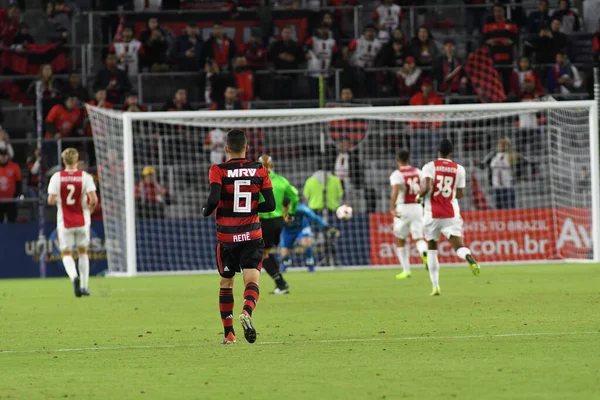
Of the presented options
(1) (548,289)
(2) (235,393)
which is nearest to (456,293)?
(1) (548,289)

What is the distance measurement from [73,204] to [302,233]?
7.31m

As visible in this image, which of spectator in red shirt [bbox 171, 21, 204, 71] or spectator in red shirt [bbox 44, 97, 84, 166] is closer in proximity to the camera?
spectator in red shirt [bbox 44, 97, 84, 166]

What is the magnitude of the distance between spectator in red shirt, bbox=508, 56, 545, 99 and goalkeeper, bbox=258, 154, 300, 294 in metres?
10.8

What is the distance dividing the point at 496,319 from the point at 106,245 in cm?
1425

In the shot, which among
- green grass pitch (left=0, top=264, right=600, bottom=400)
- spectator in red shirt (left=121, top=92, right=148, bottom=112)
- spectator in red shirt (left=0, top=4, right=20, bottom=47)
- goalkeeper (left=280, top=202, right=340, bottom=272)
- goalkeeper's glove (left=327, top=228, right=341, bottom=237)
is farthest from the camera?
spectator in red shirt (left=0, top=4, right=20, bottom=47)

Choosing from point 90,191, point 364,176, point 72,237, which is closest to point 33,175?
point 364,176

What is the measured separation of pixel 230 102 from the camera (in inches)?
1062

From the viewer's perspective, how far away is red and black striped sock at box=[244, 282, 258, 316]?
10539 mm

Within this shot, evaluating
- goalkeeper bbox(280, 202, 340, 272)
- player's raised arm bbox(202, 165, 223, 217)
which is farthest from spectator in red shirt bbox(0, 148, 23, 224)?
player's raised arm bbox(202, 165, 223, 217)

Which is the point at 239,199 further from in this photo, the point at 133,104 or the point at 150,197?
the point at 133,104

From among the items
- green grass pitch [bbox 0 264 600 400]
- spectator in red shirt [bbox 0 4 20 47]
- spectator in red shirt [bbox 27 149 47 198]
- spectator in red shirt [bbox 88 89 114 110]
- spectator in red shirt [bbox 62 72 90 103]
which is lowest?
green grass pitch [bbox 0 264 600 400]

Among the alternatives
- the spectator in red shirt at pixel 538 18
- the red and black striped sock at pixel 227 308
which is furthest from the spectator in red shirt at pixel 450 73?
the red and black striped sock at pixel 227 308

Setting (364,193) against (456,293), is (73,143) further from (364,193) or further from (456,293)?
(456,293)

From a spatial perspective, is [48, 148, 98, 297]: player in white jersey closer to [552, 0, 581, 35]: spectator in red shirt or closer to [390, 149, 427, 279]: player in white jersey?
[390, 149, 427, 279]: player in white jersey
